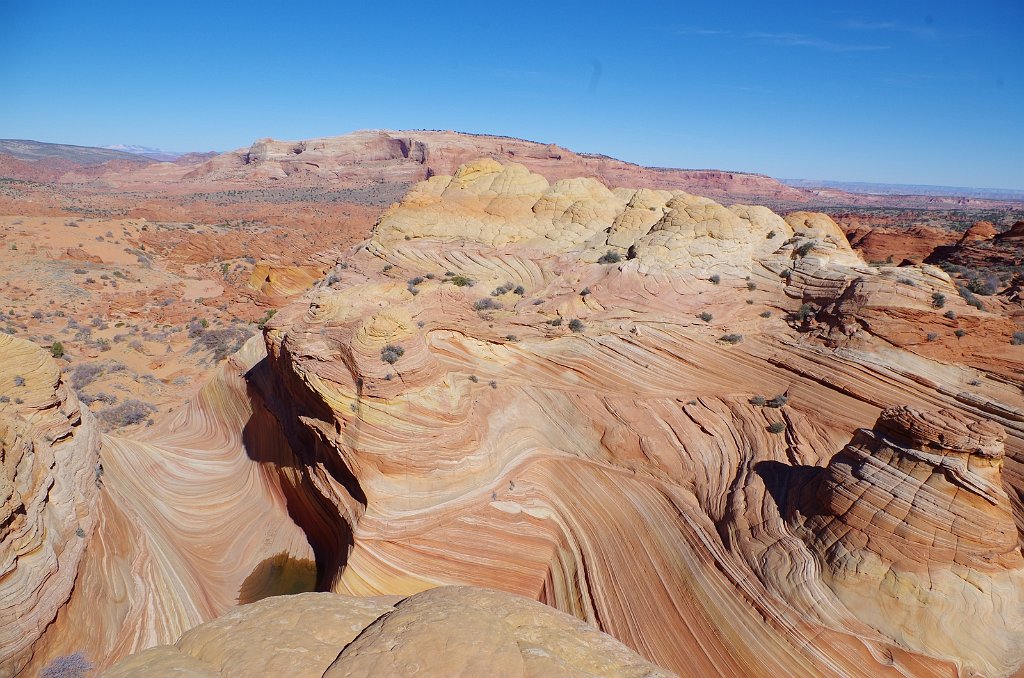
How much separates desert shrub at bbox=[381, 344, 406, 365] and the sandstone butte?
0.49 feet

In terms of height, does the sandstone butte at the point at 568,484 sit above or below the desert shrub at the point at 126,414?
above

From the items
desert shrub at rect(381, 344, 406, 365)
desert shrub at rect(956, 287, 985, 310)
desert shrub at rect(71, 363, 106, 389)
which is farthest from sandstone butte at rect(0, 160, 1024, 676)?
desert shrub at rect(71, 363, 106, 389)

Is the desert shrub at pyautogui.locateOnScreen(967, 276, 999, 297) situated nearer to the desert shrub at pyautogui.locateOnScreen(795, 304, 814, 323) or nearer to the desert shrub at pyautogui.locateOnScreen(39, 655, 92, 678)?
the desert shrub at pyautogui.locateOnScreen(795, 304, 814, 323)

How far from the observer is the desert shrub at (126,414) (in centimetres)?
1664

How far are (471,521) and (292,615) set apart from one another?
5.60 m

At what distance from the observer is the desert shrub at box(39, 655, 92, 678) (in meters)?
6.58

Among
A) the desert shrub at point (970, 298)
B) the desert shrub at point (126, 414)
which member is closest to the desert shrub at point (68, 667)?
the desert shrub at point (126, 414)

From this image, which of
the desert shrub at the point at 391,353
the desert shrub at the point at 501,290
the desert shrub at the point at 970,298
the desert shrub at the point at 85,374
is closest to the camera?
the desert shrub at the point at 391,353

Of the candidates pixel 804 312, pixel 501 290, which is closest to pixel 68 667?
pixel 501 290

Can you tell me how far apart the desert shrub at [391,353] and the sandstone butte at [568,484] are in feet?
0.49

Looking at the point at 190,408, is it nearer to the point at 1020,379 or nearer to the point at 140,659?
the point at 140,659

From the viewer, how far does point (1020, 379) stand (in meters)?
10.1

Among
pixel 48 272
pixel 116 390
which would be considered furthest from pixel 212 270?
pixel 116 390

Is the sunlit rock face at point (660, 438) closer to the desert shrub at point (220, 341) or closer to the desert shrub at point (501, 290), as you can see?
the desert shrub at point (501, 290)
